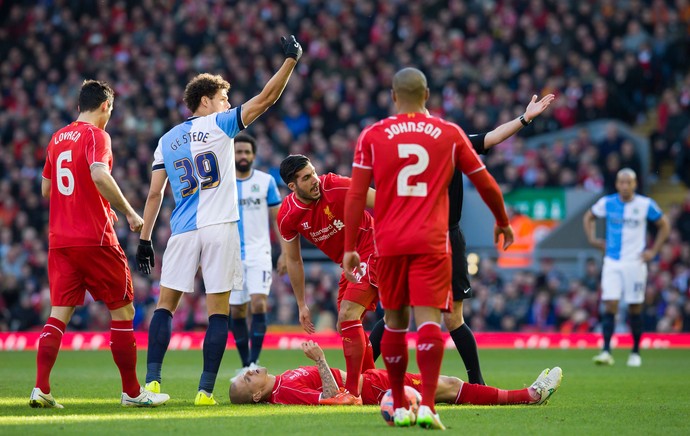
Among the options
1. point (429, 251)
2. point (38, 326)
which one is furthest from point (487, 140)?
point (38, 326)

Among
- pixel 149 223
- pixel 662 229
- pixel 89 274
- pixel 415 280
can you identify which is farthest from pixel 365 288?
pixel 662 229

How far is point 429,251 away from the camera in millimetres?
7230

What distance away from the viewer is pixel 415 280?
7.26 meters

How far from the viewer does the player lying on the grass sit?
8750 mm

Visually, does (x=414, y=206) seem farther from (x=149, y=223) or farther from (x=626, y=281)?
(x=626, y=281)

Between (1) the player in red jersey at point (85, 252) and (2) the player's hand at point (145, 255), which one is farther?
(2) the player's hand at point (145, 255)

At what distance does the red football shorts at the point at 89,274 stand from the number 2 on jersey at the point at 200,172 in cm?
83

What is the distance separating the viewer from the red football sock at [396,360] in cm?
744

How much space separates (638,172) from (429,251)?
16942 millimetres

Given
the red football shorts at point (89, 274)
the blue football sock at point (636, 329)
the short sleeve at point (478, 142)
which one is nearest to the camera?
the red football shorts at point (89, 274)

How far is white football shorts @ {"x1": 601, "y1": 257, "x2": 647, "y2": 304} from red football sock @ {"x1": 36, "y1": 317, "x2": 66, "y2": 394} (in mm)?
9389

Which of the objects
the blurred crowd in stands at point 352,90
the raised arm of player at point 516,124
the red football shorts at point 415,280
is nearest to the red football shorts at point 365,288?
the raised arm of player at point 516,124

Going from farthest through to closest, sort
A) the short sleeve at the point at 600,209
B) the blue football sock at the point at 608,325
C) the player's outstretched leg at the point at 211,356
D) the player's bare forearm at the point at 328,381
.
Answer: the short sleeve at the point at 600,209 → the blue football sock at the point at 608,325 → the player's outstretched leg at the point at 211,356 → the player's bare forearm at the point at 328,381

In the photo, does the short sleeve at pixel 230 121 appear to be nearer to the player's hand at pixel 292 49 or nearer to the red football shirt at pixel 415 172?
the player's hand at pixel 292 49
